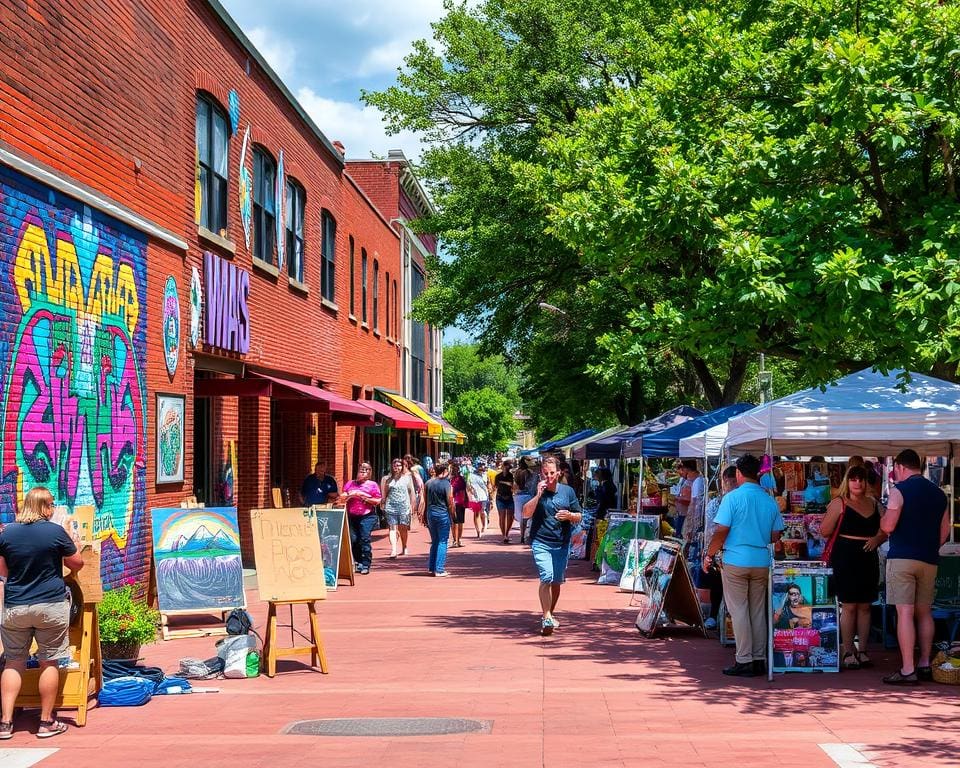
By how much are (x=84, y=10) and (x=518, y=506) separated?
2080cm

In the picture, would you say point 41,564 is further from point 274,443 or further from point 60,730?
point 274,443

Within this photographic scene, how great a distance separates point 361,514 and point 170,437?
206 inches

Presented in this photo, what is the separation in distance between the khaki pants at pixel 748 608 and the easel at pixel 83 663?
17.0ft

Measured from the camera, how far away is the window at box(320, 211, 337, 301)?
82.7 feet

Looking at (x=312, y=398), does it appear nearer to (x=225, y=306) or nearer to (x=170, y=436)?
(x=225, y=306)

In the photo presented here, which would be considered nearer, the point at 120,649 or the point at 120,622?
the point at 120,622

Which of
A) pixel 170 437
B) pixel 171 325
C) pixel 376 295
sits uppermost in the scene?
pixel 376 295

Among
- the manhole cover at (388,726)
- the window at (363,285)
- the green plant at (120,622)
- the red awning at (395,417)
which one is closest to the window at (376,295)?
the window at (363,285)

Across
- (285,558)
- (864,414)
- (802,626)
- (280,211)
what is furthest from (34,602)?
(280,211)

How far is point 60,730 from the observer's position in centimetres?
793

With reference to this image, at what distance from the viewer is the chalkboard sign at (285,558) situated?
10555 millimetres

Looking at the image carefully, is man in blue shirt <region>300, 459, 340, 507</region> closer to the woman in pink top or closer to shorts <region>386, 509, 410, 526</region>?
the woman in pink top

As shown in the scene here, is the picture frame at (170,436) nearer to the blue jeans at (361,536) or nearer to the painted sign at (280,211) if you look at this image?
the blue jeans at (361,536)

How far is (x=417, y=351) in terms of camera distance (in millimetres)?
45656
